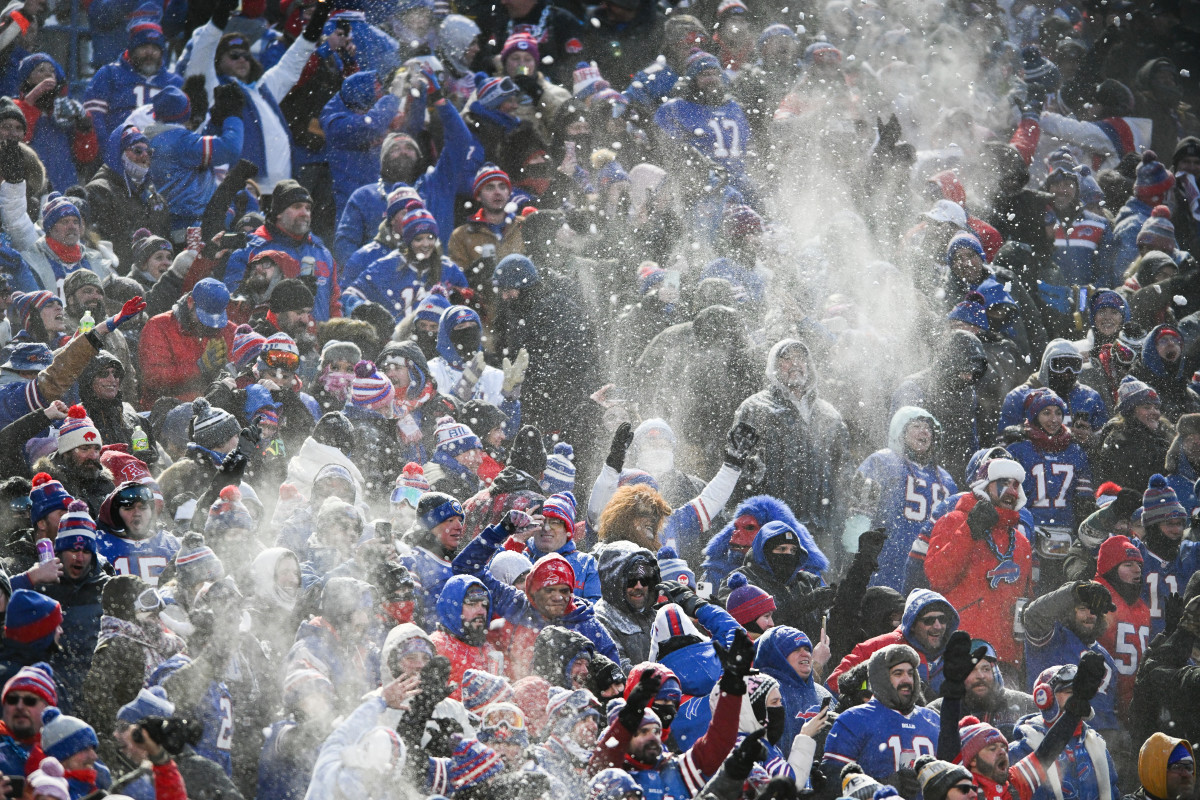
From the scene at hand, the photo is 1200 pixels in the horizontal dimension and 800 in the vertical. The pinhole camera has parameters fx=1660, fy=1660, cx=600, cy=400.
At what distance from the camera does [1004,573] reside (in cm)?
983

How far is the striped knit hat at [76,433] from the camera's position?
8648 mm

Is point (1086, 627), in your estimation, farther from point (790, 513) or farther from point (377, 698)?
point (377, 698)

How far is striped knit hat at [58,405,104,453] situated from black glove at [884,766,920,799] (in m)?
4.43

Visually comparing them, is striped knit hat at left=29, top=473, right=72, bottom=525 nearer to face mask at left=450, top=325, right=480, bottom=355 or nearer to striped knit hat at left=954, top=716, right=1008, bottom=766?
face mask at left=450, top=325, right=480, bottom=355

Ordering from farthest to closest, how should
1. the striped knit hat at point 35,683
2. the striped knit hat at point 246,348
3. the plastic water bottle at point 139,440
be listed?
the striped knit hat at point 246,348 → the plastic water bottle at point 139,440 → the striped knit hat at point 35,683

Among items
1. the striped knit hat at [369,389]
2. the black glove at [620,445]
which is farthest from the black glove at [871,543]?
the striped knit hat at [369,389]

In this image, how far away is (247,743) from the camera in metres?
7.09

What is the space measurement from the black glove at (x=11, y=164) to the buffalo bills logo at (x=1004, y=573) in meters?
6.62

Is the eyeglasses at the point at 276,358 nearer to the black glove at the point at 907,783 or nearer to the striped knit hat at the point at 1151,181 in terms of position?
the black glove at the point at 907,783

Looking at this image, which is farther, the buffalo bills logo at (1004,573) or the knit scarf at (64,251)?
the knit scarf at (64,251)

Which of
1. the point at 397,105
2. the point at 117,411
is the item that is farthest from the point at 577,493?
the point at 397,105

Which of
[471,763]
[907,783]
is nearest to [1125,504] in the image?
[907,783]

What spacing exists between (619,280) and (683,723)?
4.62 m

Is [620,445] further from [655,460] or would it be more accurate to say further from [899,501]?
[899,501]
